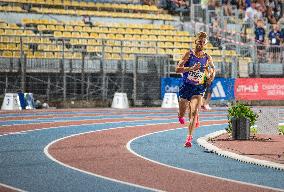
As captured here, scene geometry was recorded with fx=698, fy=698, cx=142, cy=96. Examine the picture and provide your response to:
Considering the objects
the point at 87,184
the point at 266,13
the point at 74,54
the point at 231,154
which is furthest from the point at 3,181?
the point at 266,13

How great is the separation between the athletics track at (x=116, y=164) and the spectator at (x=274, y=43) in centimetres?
1805

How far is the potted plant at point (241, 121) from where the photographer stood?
15.6 m

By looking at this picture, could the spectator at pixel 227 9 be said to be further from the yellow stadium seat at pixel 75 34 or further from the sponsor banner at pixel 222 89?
the yellow stadium seat at pixel 75 34

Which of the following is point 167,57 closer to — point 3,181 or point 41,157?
point 41,157

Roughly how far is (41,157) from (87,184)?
327 cm

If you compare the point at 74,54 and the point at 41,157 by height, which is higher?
the point at 74,54

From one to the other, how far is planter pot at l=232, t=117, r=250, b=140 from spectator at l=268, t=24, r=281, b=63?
824 inches

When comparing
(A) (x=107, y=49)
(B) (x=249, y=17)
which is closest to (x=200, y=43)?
(A) (x=107, y=49)

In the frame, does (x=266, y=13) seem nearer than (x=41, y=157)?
No

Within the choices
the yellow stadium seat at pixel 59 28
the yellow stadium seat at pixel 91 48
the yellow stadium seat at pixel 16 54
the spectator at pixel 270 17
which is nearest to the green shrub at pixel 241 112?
the yellow stadium seat at pixel 16 54

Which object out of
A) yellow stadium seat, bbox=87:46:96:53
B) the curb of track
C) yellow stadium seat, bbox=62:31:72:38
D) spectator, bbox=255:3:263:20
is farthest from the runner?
spectator, bbox=255:3:263:20

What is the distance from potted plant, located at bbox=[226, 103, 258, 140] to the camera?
15.6 metres

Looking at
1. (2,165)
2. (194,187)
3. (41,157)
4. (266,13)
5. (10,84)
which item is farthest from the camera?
(266,13)

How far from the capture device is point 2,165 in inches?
423
